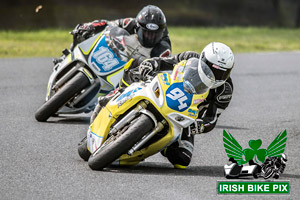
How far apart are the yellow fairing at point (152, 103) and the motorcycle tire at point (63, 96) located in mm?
2350

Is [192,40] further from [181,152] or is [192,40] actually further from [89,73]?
[181,152]

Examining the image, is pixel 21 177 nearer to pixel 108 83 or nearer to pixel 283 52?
pixel 108 83

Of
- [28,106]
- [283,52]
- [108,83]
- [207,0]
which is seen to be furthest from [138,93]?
[207,0]

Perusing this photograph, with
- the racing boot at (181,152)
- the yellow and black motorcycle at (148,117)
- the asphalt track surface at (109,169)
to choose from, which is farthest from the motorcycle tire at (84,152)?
the racing boot at (181,152)

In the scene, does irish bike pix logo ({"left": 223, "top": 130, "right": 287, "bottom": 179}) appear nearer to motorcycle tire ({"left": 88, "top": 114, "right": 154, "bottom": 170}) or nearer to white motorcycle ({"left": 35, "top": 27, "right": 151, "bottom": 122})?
motorcycle tire ({"left": 88, "top": 114, "right": 154, "bottom": 170})

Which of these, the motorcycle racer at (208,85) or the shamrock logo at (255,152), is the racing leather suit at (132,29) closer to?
the motorcycle racer at (208,85)

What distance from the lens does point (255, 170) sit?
672 cm

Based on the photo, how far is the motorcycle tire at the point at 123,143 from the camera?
649 cm

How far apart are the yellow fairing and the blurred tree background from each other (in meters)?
13.4

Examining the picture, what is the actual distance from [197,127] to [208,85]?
0.40 meters

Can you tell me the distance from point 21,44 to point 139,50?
10991 mm

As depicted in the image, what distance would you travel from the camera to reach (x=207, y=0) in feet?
83.8

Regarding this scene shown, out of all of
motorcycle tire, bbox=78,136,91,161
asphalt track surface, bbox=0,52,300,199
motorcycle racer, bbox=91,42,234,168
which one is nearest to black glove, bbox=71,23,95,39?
asphalt track surface, bbox=0,52,300,199

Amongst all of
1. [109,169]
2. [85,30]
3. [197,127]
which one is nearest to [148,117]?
[197,127]
